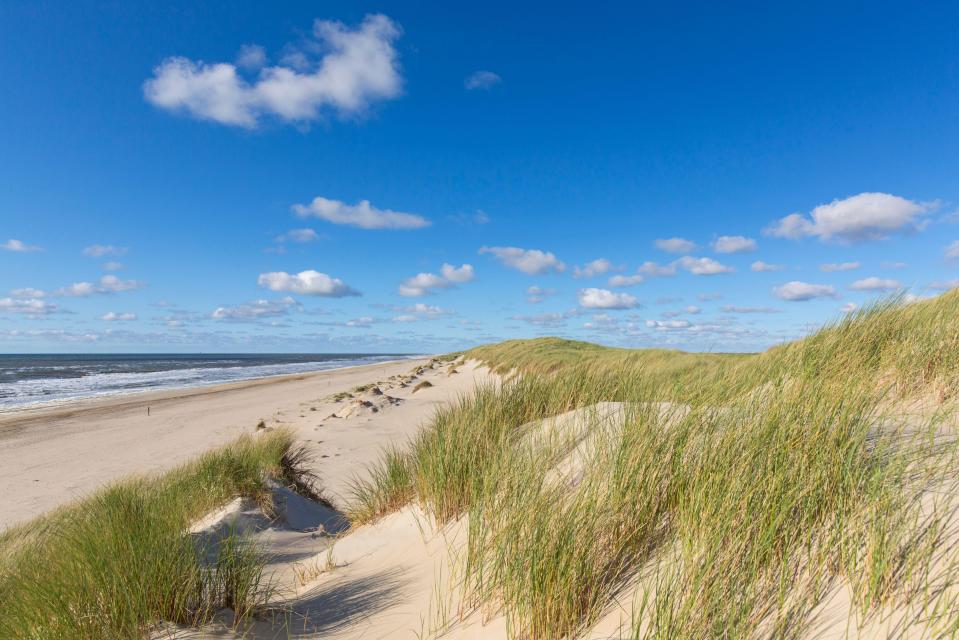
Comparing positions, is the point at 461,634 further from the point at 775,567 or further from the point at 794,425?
the point at 794,425

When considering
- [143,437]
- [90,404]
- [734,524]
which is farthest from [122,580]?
[90,404]

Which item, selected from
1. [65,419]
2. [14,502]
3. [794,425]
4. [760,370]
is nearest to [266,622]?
[794,425]

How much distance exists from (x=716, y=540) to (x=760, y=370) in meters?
3.65

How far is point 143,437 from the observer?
45.6ft

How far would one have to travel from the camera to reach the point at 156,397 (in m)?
23.1

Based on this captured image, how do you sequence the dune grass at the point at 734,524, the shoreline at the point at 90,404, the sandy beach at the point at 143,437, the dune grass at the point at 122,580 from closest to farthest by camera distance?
the dune grass at the point at 734,524 < the dune grass at the point at 122,580 < the sandy beach at the point at 143,437 < the shoreline at the point at 90,404

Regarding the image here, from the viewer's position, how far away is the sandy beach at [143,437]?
899 centimetres

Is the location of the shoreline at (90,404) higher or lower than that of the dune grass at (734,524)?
lower

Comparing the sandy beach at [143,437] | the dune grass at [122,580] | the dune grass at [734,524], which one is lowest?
the sandy beach at [143,437]

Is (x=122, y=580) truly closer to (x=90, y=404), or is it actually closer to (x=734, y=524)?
(x=734, y=524)

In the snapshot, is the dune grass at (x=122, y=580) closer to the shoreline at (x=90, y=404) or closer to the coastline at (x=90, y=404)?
the coastline at (x=90, y=404)

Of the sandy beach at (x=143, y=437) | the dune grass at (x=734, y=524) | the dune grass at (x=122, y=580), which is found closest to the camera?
the dune grass at (x=734, y=524)

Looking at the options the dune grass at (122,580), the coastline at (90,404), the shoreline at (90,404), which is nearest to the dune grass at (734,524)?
the dune grass at (122,580)

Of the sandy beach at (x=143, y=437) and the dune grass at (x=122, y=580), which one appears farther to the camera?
the sandy beach at (x=143, y=437)
